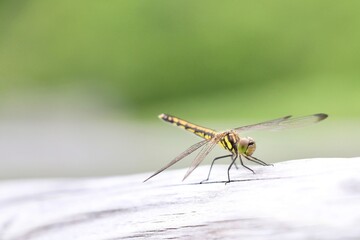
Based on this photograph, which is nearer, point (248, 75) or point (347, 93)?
point (347, 93)

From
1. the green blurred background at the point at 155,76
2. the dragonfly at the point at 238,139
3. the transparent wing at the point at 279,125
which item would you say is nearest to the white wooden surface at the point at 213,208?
the dragonfly at the point at 238,139

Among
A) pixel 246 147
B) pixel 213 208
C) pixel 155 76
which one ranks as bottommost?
pixel 213 208

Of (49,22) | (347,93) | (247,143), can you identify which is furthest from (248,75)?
(247,143)

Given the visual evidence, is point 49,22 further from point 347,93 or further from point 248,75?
point 347,93

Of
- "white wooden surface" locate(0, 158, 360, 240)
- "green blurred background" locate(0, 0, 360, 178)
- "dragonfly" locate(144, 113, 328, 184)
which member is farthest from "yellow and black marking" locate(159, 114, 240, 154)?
"green blurred background" locate(0, 0, 360, 178)

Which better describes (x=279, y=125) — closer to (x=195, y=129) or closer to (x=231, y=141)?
(x=231, y=141)

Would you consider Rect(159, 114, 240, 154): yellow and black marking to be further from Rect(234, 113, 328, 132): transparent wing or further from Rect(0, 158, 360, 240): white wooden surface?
Rect(0, 158, 360, 240): white wooden surface

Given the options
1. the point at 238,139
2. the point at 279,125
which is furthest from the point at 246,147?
the point at 279,125
